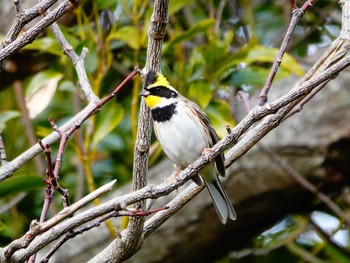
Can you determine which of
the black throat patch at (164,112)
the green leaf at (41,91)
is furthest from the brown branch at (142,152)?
the green leaf at (41,91)

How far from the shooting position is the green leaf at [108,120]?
3.15 metres

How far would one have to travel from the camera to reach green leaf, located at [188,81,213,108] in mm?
3090

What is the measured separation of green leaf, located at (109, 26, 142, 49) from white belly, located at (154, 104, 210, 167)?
56 centimetres

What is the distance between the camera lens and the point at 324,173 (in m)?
3.35

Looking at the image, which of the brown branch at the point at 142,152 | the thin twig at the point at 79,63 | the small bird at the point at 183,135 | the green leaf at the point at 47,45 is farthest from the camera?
the green leaf at the point at 47,45

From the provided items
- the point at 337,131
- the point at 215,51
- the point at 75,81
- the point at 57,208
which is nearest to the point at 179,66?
the point at 215,51

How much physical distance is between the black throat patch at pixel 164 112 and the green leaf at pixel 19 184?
20.4 inches

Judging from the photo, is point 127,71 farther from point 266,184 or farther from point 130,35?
point 266,184

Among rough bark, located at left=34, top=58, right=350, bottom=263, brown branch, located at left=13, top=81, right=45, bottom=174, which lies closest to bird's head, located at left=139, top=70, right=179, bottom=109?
rough bark, located at left=34, top=58, right=350, bottom=263

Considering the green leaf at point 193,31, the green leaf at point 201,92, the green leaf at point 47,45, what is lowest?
the green leaf at point 201,92

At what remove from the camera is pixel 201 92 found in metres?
3.15

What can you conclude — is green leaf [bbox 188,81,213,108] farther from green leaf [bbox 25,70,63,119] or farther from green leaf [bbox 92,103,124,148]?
green leaf [bbox 25,70,63,119]

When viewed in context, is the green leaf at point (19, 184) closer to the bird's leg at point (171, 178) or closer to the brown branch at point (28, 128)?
the bird's leg at point (171, 178)

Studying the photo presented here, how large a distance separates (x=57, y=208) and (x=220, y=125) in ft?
3.51
